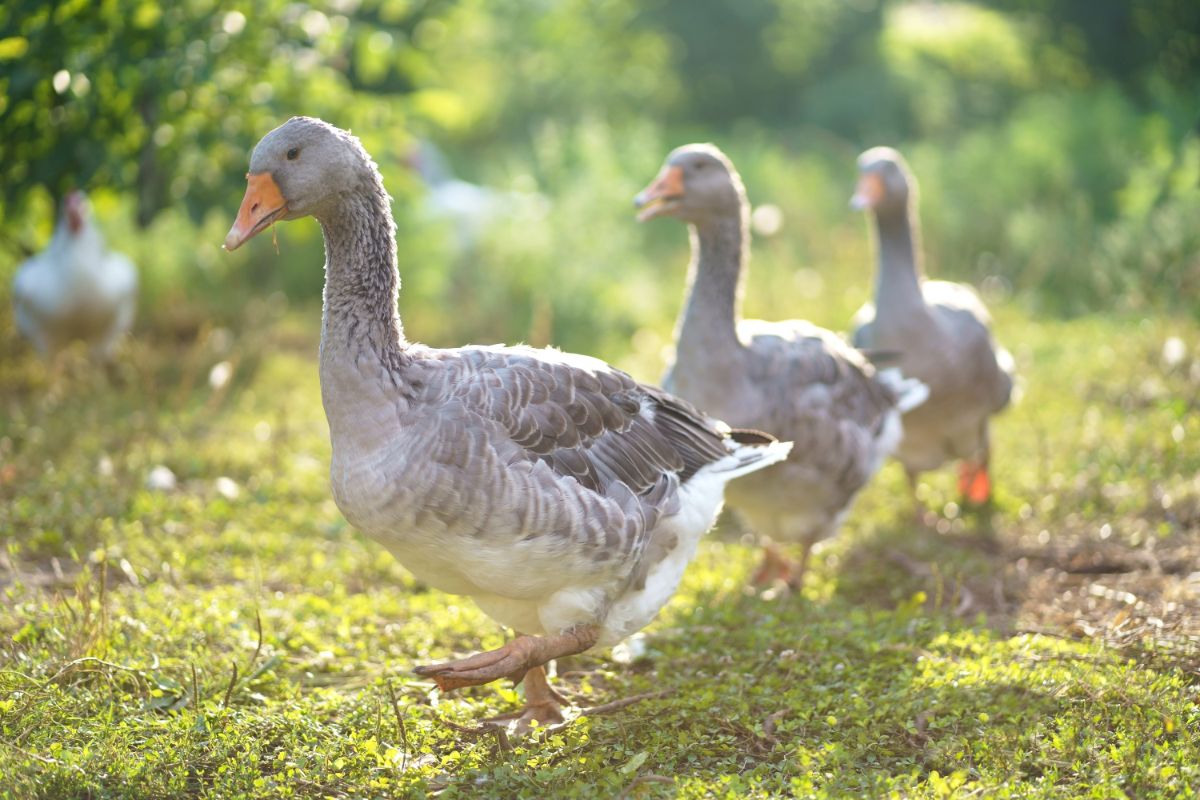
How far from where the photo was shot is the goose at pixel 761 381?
589 cm

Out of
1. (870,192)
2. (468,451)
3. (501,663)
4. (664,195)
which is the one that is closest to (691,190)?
(664,195)

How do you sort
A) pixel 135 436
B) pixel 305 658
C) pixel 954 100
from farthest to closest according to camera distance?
1. pixel 954 100
2. pixel 135 436
3. pixel 305 658

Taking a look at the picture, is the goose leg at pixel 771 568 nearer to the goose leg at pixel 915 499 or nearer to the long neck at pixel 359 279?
the goose leg at pixel 915 499

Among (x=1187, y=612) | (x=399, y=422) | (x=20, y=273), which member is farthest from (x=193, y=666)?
(x=20, y=273)

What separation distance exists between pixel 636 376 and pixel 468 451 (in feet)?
17.6

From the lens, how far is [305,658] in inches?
196

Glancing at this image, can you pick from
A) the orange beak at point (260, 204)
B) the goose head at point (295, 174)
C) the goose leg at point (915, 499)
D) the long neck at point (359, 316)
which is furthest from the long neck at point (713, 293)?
the orange beak at point (260, 204)

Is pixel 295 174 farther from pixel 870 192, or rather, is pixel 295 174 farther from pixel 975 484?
pixel 975 484

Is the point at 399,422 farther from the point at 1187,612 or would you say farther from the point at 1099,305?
the point at 1099,305

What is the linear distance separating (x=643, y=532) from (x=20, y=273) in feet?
20.4

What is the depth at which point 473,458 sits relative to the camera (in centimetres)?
396

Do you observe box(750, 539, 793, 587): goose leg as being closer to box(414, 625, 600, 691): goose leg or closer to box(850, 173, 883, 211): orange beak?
box(850, 173, 883, 211): orange beak

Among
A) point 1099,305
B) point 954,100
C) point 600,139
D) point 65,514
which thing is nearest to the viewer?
point 65,514

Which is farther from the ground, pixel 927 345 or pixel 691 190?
pixel 691 190
